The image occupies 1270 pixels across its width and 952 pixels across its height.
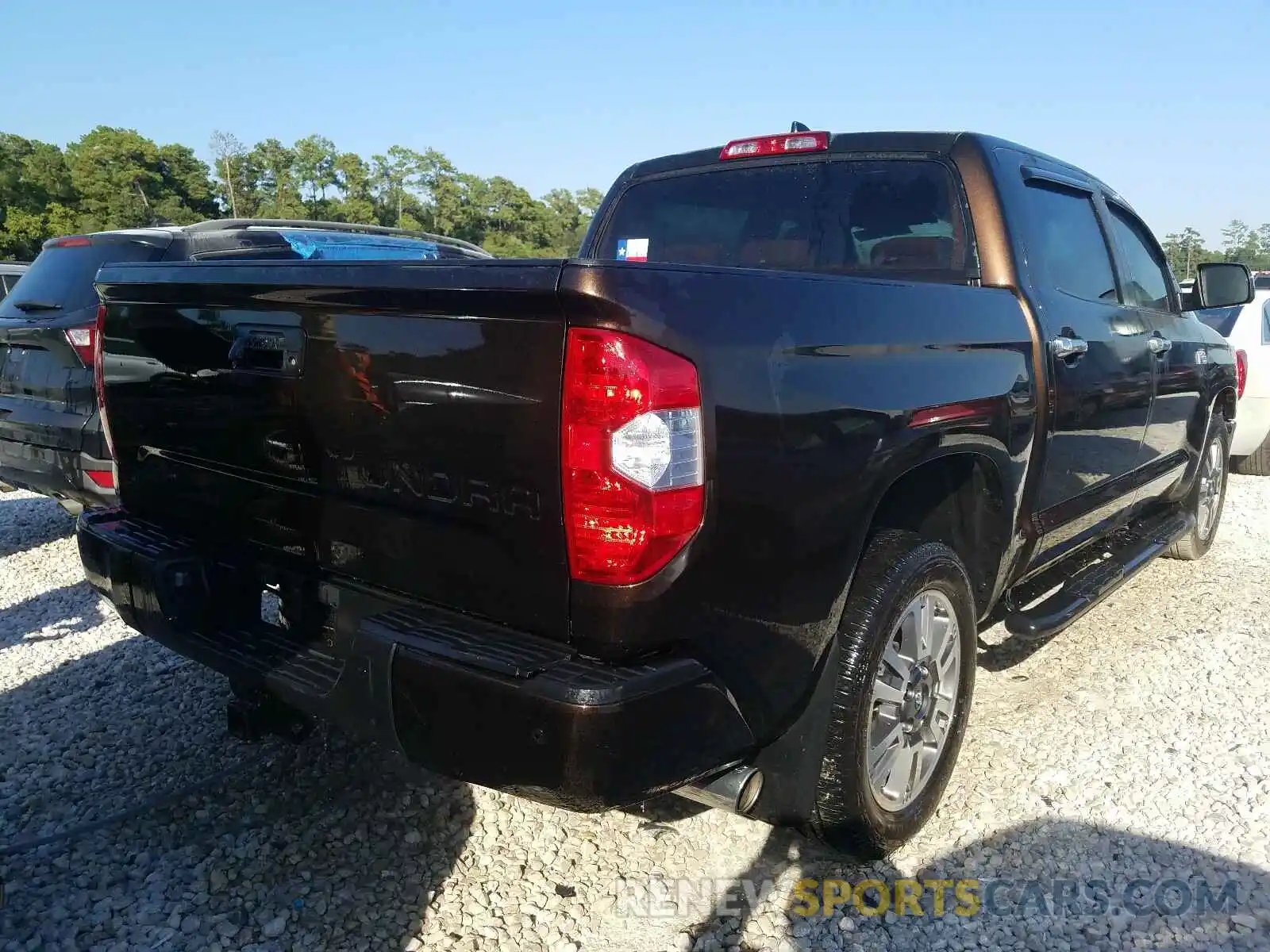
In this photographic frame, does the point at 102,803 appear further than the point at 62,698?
No

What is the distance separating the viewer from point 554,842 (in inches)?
107

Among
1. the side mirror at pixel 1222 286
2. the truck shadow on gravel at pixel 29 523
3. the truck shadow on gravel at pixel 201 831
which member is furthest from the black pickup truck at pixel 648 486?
the truck shadow on gravel at pixel 29 523

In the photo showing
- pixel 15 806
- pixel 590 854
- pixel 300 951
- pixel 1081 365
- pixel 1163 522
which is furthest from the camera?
pixel 1163 522

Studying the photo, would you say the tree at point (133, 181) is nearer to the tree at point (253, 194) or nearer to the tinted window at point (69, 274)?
the tree at point (253, 194)

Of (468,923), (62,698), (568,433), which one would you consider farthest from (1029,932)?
(62,698)

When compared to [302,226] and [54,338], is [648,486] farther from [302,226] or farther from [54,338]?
[302,226]

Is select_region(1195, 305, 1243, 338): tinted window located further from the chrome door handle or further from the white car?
the chrome door handle

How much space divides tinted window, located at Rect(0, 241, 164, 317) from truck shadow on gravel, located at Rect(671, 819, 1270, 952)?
458cm

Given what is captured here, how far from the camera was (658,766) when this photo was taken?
181 cm

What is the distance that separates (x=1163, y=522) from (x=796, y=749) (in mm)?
3326

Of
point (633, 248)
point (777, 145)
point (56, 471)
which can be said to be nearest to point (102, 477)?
point (56, 471)

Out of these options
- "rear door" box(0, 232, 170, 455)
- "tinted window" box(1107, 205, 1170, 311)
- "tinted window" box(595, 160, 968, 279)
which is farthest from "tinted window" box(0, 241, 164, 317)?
"tinted window" box(1107, 205, 1170, 311)

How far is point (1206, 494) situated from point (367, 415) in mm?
5279

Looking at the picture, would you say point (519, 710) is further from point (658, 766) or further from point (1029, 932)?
point (1029, 932)
